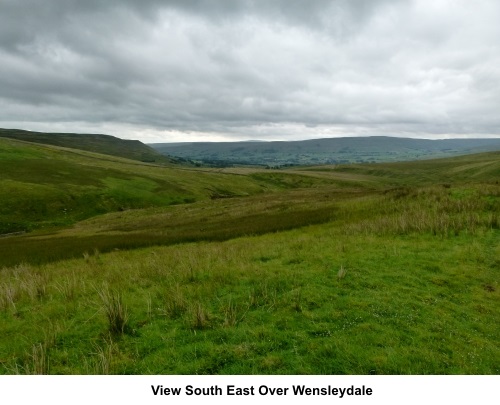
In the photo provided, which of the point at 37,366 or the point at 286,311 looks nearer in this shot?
Answer: the point at 37,366

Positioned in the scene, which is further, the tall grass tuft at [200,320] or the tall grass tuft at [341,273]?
the tall grass tuft at [341,273]

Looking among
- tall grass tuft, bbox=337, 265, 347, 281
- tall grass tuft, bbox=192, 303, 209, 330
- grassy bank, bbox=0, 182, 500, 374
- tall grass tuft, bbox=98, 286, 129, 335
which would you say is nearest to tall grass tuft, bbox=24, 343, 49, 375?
grassy bank, bbox=0, 182, 500, 374

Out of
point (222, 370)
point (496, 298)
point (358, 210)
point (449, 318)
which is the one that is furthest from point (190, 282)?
point (358, 210)

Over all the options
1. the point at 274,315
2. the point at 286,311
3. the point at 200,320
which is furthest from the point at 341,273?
the point at 200,320

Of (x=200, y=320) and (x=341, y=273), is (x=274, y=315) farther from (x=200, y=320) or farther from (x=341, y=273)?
(x=341, y=273)

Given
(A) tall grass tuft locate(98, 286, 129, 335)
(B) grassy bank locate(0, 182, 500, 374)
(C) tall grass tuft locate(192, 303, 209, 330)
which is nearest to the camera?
(B) grassy bank locate(0, 182, 500, 374)

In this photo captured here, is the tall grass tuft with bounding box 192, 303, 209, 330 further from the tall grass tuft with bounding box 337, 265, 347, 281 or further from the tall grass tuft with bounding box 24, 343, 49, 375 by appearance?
the tall grass tuft with bounding box 337, 265, 347, 281

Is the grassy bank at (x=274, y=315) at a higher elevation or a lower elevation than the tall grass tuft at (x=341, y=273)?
lower

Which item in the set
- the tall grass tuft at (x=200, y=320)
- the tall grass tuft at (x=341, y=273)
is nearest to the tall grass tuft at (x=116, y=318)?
the tall grass tuft at (x=200, y=320)

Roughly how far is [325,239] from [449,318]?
12.1m

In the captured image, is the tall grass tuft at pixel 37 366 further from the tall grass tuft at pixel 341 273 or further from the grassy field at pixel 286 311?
the tall grass tuft at pixel 341 273

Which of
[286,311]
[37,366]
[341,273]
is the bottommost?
[37,366]

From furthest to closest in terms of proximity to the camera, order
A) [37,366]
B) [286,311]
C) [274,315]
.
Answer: [286,311]
[274,315]
[37,366]

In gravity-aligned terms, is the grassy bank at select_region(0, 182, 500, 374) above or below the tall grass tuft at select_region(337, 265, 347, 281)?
below
